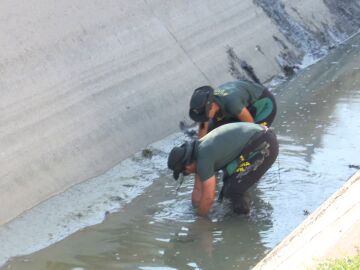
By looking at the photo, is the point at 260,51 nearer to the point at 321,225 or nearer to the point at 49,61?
the point at 49,61

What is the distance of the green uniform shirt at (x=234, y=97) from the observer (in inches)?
290

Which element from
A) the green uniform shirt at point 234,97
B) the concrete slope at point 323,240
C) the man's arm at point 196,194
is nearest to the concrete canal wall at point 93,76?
the man's arm at point 196,194

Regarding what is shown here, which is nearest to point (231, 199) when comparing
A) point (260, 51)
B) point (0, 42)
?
point (0, 42)

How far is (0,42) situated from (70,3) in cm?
141

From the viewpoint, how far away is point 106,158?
8.05 m

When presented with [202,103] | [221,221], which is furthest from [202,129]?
[221,221]

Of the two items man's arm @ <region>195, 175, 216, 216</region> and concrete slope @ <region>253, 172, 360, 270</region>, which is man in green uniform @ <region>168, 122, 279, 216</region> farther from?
concrete slope @ <region>253, 172, 360, 270</region>

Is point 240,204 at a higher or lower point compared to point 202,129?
lower

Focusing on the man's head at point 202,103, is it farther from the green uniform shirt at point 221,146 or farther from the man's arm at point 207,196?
the man's arm at point 207,196

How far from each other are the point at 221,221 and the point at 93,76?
8.73ft

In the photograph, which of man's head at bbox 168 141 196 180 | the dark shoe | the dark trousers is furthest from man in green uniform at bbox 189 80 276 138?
the dark shoe

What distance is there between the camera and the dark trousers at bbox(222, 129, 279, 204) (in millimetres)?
6863

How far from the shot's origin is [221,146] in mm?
6637

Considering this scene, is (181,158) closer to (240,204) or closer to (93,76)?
(240,204)
